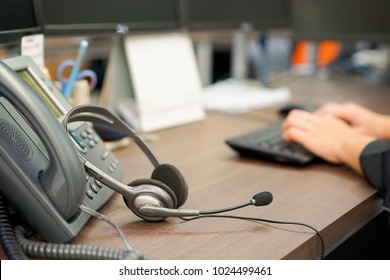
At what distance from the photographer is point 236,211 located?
651mm

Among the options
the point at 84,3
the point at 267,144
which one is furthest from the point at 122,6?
the point at 267,144

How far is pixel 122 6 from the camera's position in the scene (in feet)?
3.58

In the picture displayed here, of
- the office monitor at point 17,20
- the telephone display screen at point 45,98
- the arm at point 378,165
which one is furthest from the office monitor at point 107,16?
the arm at point 378,165

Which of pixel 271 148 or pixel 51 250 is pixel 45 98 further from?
pixel 271 148

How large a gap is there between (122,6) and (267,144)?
49 centimetres

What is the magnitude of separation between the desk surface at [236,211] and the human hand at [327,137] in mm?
27

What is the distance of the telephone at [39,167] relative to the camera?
51 centimetres

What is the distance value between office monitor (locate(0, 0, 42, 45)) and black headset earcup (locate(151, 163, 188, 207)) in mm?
A: 331

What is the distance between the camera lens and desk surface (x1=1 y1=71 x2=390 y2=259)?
1.82 ft

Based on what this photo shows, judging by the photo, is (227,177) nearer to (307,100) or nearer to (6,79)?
(6,79)

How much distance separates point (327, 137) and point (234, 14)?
70 cm

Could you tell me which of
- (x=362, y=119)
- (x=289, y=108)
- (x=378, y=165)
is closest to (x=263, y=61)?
(x=289, y=108)

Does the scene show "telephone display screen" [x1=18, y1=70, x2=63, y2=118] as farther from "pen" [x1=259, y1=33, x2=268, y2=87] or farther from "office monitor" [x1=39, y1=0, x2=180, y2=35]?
"pen" [x1=259, y1=33, x2=268, y2=87]

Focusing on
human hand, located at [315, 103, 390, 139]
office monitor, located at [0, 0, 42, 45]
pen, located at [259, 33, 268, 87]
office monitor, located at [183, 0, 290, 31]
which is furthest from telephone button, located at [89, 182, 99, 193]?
pen, located at [259, 33, 268, 87]
